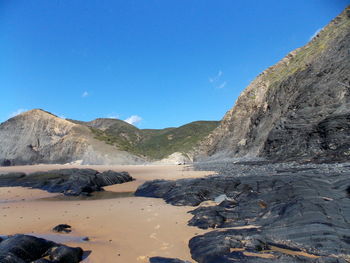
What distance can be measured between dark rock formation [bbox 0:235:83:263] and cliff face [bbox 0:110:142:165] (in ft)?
213

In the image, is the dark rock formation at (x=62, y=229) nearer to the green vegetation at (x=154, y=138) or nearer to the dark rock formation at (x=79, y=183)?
the dark rock formation at (x=79, y=183)

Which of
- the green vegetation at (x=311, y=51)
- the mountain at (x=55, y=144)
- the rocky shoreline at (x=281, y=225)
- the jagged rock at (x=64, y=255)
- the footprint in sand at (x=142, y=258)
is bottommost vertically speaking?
the footprint in sand at (x=142, y=258)

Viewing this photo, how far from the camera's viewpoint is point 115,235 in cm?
806

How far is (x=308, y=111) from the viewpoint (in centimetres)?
3188

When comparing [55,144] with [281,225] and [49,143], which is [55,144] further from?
[281,225]

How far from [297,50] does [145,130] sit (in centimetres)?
10501

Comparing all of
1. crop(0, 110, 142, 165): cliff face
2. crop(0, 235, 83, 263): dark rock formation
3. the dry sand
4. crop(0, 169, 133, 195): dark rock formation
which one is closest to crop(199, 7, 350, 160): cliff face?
the dry sand

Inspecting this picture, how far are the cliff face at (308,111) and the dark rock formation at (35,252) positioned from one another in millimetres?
21454

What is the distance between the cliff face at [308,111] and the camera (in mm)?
25641

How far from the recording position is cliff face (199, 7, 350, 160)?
25.6 m

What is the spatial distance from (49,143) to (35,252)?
267 feet

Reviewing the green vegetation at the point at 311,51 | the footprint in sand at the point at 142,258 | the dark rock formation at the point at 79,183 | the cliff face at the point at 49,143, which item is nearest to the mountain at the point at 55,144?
the cliff face at the point at 49,143

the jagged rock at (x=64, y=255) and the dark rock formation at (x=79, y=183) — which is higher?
the dark rock formation at (x=79, y=183)

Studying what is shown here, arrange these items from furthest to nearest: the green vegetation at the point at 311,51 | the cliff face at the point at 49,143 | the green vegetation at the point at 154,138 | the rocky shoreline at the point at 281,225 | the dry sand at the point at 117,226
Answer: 1. the green vegetation at the point at 154,138
2. the cliff face at the point at 49,143
3. the green vegetation at the point at 311,51
4. the dry sand at the point at 117,226
5. the rocky shoreline at the point at 281,225
